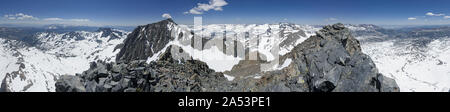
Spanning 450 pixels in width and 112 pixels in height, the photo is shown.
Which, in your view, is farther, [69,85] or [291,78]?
[291,78]

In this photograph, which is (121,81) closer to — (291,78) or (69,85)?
(69,85)

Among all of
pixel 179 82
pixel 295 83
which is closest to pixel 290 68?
pixel 295 83

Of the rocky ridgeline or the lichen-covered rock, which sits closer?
the lichen-covered rock

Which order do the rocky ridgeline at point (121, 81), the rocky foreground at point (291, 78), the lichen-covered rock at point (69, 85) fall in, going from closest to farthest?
the lichen-covered rock at point (69, 85) < the rocky ridgeline at point (121, 81) < the rocky foreground at point (291, 78)

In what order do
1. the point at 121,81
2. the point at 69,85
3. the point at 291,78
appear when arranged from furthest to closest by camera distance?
the point at 291,78 → the point at 121,81 → the point at 69,85

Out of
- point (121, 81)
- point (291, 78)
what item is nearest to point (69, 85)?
point (121, 81)

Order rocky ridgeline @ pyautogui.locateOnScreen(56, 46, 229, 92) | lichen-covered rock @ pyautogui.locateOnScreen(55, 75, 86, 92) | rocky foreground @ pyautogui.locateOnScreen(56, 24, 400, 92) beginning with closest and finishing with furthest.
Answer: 1. lichen-covered rock @ pyautogui.locateOnScreen(55, 75, 86, 92)
2. rocky ridgeline @ pyautogui.locateOnScreen(56, 46, 229, 92)
3. rocky foreground @ pyautogui.locateOnScreen(56, 24, 400, 92)

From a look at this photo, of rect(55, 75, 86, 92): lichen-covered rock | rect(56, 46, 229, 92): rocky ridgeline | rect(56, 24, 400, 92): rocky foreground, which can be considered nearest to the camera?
rect(55, 75, 86, 92): lichen-covered rock

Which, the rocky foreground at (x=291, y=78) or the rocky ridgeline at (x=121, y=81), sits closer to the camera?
the rocky ridgeline at (x=121, y=81)

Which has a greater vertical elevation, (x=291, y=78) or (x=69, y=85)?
(x=69, y=85)

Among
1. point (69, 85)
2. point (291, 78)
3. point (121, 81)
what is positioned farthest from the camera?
point (291, 78)

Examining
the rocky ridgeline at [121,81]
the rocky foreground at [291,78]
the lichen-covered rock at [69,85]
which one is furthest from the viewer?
the rocky foreground at [291,78]
